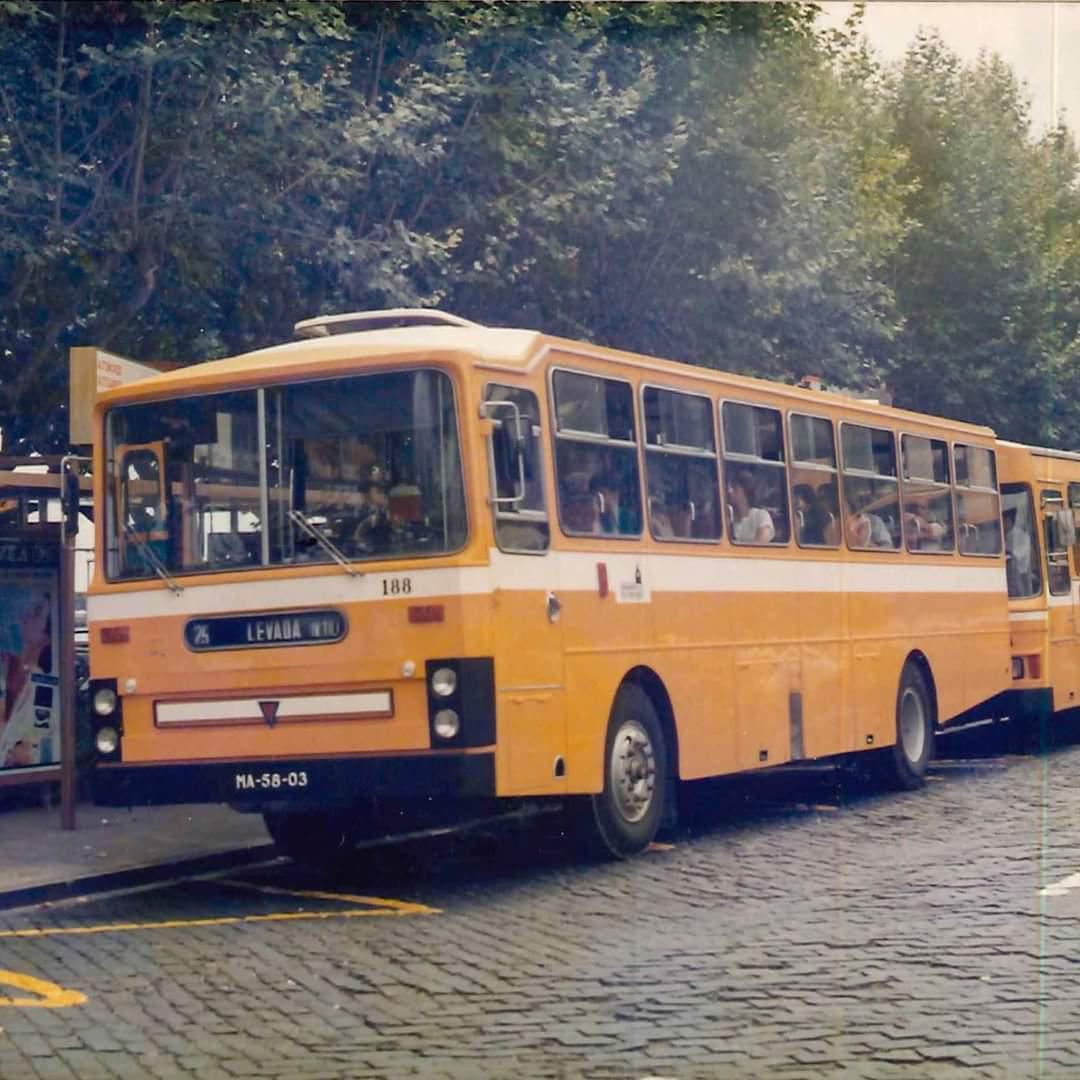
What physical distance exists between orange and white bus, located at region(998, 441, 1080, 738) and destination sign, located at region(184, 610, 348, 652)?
1009 cm

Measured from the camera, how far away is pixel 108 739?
36.9 feet

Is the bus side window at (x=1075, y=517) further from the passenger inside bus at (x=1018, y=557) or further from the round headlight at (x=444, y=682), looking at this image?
the round headlight at (x=444, y=682)

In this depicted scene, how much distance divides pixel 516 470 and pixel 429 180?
22.7 feet

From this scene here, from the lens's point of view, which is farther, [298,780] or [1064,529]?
[1064,529]

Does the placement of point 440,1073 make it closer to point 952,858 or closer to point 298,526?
point 298,526

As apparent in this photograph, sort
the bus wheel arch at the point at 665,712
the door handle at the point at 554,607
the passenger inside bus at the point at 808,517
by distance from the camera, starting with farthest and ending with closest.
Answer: the passenger inside bus at the point at 808,517, the bus wheel arch at the point at 665,712, the door handle at the point at 554,607

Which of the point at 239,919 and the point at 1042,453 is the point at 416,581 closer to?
the point at 239,919

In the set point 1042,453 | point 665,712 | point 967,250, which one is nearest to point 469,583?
point 665,712

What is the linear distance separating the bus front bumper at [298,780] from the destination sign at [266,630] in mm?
621

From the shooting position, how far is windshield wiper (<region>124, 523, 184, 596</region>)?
11145mm

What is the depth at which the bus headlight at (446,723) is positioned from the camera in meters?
10.3

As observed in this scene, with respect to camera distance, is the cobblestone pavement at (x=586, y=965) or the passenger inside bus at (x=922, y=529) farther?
the passenger inside bus at (x=922, y=529)

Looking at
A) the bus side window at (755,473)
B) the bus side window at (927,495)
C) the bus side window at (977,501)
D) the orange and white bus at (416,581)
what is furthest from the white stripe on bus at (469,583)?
the bus side window at (977,501)

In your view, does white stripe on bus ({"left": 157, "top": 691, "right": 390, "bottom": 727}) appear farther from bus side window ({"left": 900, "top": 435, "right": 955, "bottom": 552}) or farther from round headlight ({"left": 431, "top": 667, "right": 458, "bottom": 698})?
bus side window ({"left": 900, "top": 435, "right": 955, "bottom": 552})
